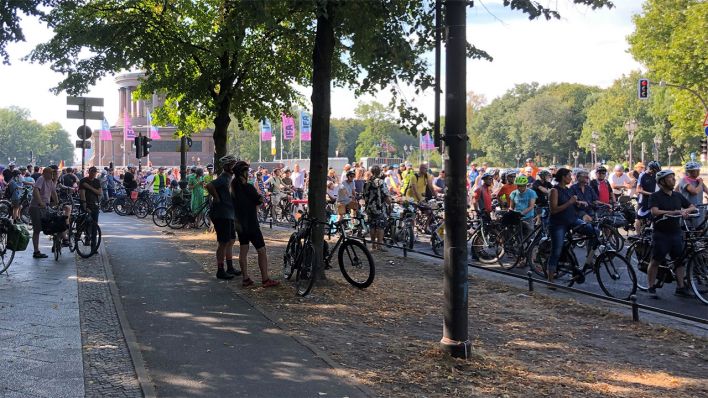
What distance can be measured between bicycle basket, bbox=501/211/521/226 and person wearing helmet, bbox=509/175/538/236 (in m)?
0.14

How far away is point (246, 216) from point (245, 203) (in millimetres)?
176

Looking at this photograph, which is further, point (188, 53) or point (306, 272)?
point (188, 53)

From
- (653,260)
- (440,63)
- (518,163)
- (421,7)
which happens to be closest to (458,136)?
(440,63)

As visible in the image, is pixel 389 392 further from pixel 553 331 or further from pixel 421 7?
pixel 421 7

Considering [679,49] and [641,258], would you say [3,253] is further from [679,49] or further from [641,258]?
[679,49]

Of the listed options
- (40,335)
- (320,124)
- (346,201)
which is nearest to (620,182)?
(346,201)

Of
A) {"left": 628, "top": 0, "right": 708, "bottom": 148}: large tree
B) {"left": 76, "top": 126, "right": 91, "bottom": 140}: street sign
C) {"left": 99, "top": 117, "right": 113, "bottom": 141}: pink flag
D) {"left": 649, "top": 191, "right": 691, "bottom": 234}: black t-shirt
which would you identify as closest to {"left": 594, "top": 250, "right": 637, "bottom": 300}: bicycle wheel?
{"left": 649, "top": 191, "right": 691, "bottom": 234}: black t-shirt

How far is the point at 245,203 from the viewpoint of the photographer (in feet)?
29.5

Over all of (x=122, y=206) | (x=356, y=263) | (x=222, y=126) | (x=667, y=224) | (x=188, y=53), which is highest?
(x=188, y=53)

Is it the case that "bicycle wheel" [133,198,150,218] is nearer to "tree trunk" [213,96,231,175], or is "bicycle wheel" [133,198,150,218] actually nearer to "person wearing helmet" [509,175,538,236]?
"tree trunk" [213,96,231,175]

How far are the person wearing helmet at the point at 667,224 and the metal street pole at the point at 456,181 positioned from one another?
13.6ft

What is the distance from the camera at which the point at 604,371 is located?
563cm

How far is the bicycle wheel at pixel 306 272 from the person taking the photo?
8.35 m

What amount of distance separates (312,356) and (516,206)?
706 cm
